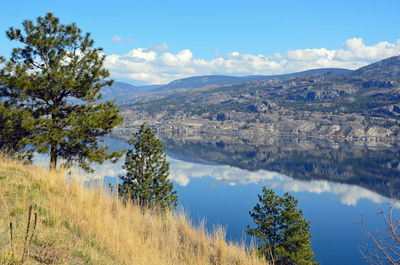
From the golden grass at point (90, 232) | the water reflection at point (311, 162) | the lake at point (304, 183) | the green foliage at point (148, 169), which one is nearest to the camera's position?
the golden grass at point (90, 232)

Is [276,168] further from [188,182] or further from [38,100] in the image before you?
[38,100]

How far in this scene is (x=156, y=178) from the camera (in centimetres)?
3512

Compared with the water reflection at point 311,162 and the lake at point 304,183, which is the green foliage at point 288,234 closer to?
the lake at point 304,183

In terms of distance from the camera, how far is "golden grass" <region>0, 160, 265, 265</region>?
4566mm

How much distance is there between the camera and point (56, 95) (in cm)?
1712

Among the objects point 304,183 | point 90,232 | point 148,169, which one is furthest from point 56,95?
point 304,183

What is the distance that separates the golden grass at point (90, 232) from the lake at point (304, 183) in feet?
82.0

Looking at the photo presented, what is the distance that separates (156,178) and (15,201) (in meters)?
29.3

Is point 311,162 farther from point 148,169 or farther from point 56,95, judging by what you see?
point 56,95

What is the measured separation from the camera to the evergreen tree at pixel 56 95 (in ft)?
53.7

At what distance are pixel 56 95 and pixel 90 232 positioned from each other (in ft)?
43.9

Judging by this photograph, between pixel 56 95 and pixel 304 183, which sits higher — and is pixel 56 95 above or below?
above

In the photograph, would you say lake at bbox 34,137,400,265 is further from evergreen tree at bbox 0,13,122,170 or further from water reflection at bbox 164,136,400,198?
evergreen tree at bbox 0,13,122,170

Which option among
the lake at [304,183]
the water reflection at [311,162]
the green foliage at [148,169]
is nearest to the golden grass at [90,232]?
the lake at [304,183]
